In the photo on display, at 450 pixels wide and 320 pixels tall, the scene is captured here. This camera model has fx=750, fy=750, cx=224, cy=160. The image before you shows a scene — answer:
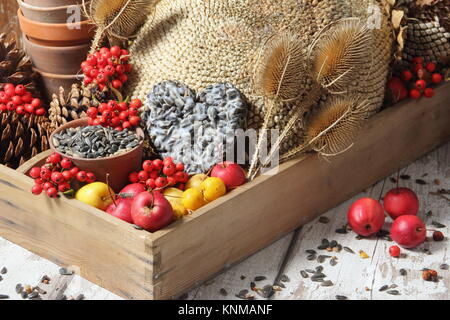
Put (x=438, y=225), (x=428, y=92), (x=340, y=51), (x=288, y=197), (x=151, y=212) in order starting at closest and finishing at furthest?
(x=151, y=212) < (x=340, y=51) < (x=288, y=197) < (x=438, y=225) < (x=428, y=92)

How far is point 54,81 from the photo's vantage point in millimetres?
2143

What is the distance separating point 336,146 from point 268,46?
0.33m

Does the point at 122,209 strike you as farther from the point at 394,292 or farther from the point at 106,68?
the point at 394,292

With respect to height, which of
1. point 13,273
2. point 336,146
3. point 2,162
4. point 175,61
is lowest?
point 13,273

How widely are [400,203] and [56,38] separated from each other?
3.41 feet

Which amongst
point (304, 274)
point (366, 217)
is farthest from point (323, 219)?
point (304, 274)

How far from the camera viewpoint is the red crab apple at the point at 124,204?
1.69 meters

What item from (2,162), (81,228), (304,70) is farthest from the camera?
(2,162)

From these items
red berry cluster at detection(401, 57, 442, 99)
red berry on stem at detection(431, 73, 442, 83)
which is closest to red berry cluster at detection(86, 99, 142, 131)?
red berry cluster at detection(401, 57, 442, 99)

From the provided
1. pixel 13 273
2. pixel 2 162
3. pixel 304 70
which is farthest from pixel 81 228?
pixel 304 70

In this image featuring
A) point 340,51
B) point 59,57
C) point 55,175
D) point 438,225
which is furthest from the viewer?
point 59,57

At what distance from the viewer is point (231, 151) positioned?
1.85 meters

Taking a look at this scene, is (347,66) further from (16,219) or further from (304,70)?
(16,219)

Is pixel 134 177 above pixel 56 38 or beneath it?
beneath
